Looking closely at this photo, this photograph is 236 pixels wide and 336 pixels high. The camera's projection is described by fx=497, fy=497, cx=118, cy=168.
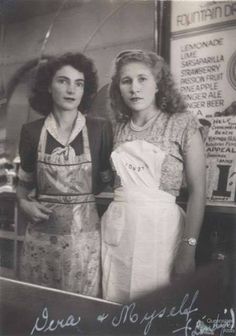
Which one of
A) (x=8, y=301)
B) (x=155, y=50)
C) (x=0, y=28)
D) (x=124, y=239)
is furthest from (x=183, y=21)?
(x=8, y=301)

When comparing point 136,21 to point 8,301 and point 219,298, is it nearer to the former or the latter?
point 219,298

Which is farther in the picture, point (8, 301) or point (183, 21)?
point (8, 301)

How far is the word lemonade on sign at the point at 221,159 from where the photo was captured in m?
2.39

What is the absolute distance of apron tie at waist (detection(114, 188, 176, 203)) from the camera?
241 cm

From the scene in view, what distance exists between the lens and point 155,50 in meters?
2.46

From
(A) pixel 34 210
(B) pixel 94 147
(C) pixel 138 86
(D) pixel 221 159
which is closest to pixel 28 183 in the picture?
(A) pixel 34 210

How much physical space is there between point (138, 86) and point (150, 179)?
1.51 feet

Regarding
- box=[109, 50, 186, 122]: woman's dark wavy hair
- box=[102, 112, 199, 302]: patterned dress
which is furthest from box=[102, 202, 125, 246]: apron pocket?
box=[109, 50, 186, 122]: woman's dark wavy hair

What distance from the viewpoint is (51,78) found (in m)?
2.52

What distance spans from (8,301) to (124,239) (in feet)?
2.37

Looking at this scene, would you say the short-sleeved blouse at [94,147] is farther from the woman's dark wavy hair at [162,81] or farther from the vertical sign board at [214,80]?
the vertical sign board at [214,80]

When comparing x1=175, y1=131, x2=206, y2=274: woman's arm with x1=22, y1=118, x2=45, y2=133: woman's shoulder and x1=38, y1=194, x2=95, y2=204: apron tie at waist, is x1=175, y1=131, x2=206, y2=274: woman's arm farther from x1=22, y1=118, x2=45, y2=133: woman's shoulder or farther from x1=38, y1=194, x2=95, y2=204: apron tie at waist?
x1=22, y1=118, x2=45, y2=133: woman's shoulder

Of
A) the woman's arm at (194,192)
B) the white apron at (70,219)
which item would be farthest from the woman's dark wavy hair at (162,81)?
the white apron at (70,219)

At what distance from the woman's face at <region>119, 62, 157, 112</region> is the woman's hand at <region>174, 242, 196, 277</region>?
701 mm
